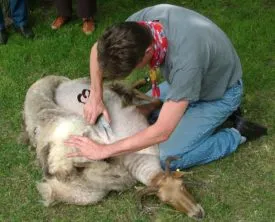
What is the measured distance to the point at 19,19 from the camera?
6605mm

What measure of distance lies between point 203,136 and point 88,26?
270cm

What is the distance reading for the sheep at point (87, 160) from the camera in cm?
411

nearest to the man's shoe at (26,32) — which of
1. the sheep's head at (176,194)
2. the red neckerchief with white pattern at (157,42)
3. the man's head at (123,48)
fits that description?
the red neckerchief with white pattern at (157,42)

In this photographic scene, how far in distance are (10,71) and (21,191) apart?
1.96 m

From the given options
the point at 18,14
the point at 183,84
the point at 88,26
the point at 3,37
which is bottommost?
the point at 3,37

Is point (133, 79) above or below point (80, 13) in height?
below

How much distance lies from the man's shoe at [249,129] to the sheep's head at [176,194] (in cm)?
87

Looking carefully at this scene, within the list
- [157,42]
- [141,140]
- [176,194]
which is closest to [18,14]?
[157,42]

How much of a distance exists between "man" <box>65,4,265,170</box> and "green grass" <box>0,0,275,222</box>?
22 cm

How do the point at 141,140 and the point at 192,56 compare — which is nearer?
the point at 192,56

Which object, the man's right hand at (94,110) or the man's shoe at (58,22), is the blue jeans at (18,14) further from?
the man's right hand at (94,110)

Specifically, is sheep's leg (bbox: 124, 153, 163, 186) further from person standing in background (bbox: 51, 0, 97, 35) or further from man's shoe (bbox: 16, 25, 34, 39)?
man's shoe (bbox: 16, 25, 34, 39)

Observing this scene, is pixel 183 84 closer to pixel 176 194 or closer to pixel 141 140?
pixel 141 140

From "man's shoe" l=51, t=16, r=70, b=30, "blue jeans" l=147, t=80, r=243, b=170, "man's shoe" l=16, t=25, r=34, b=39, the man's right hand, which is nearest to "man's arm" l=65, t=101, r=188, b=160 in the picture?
the man's right hand
